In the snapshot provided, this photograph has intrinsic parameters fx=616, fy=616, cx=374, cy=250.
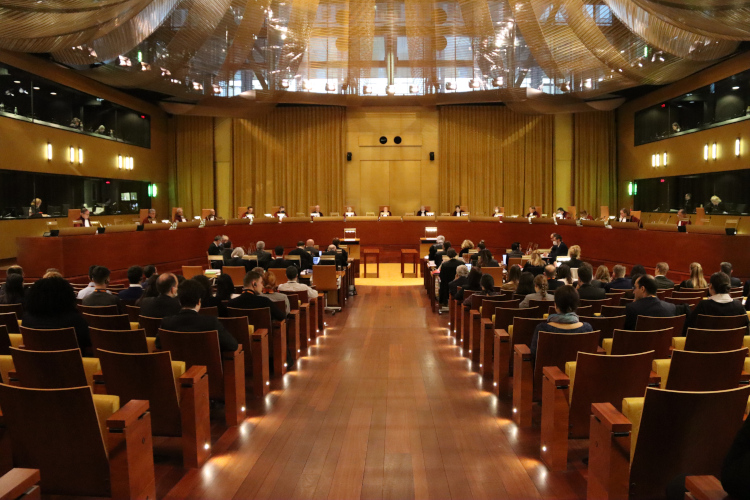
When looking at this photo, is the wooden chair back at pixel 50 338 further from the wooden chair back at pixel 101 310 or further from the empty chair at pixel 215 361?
the wooden chair back at pixel 101 310

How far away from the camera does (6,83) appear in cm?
1185

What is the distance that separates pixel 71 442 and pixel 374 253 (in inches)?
489

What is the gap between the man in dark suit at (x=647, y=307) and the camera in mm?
4895

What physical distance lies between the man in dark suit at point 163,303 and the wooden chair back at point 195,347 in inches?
33.1

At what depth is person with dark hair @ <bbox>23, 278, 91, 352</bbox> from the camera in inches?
171

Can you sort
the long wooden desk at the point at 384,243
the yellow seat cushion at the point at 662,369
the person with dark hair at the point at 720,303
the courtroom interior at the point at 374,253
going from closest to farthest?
1. the courtroom interior at the point at 374,253
2. the yellow seat cushion at the point at 662,369
3. the person with dark hair at the point at 720,303
4. the long wooden desk at the point at 384,243

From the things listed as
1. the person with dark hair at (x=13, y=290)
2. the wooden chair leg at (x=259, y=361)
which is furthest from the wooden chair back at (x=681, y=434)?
the person with dark hair at (x=13, y=290)

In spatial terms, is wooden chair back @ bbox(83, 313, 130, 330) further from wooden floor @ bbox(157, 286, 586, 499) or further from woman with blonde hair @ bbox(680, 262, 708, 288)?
woman with blonde hair @ bbox(680, 262, 708, 288)

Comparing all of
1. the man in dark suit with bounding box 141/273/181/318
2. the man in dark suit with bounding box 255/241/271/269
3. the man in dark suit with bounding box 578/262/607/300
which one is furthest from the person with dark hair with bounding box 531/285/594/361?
the man in dark suit with bounding box 255/241/271/269

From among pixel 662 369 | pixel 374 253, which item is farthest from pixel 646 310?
pixel 374 253

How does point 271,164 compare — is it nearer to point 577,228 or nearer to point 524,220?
point 524,220

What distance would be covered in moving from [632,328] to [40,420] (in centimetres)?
418

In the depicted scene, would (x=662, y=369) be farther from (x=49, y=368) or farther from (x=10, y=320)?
(x=10, y=320)

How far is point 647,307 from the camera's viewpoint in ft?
16.1
